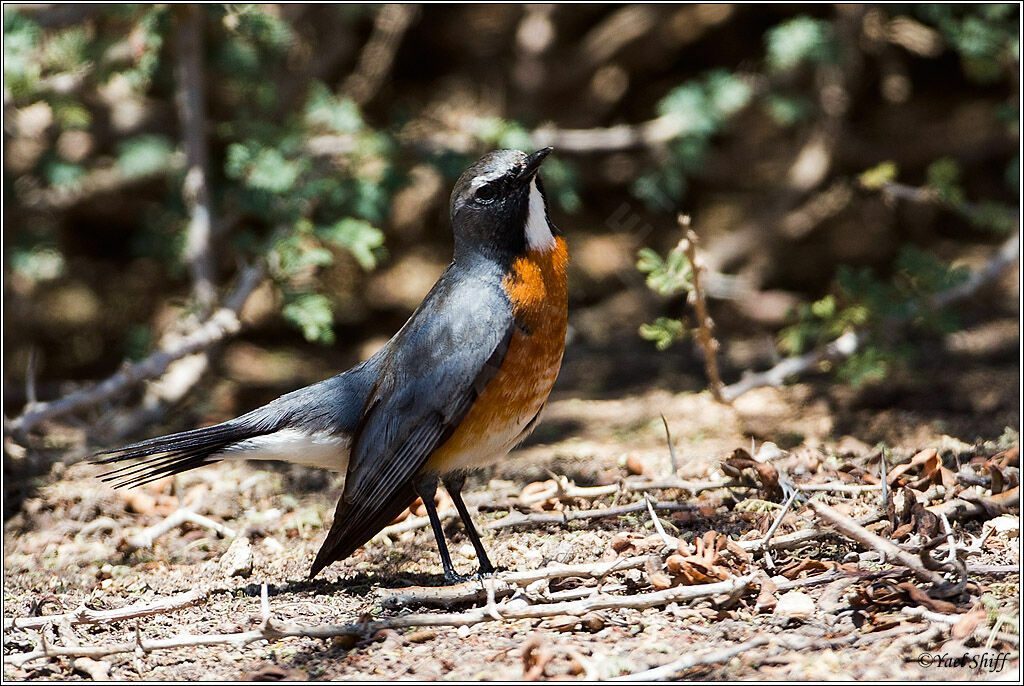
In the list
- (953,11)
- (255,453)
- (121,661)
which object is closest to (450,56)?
(953,11)

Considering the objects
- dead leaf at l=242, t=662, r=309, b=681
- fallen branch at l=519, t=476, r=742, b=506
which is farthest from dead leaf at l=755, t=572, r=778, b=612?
→ dead leaf at l=242, t=662, r=309, b=681

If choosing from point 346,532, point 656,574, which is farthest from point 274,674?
point 656,574

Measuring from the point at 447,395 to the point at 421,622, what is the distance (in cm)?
90

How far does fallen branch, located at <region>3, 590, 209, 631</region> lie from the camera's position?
12.1 feet

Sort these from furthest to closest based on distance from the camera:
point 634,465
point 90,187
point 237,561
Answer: point 90,187
point 634,465
point 237,561

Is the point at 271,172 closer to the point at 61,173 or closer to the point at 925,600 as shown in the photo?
the point at 61,173

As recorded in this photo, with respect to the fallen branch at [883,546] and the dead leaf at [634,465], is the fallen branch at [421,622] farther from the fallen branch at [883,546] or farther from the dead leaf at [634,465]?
the dead leaf at [634,465]

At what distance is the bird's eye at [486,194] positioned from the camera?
429cm

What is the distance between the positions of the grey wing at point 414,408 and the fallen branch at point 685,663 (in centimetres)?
124

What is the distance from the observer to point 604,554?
397cm

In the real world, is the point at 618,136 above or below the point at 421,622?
above

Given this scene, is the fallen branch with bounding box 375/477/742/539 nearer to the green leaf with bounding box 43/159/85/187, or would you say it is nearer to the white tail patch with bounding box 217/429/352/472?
the white tail patch with bounding box 217/429/352/472

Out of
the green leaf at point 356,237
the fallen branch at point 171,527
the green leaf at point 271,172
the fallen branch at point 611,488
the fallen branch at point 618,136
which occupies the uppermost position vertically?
the fallen branch at point 618,136

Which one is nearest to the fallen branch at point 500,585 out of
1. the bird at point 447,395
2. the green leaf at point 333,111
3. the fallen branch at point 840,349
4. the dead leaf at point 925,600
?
the bird at point 447,395
